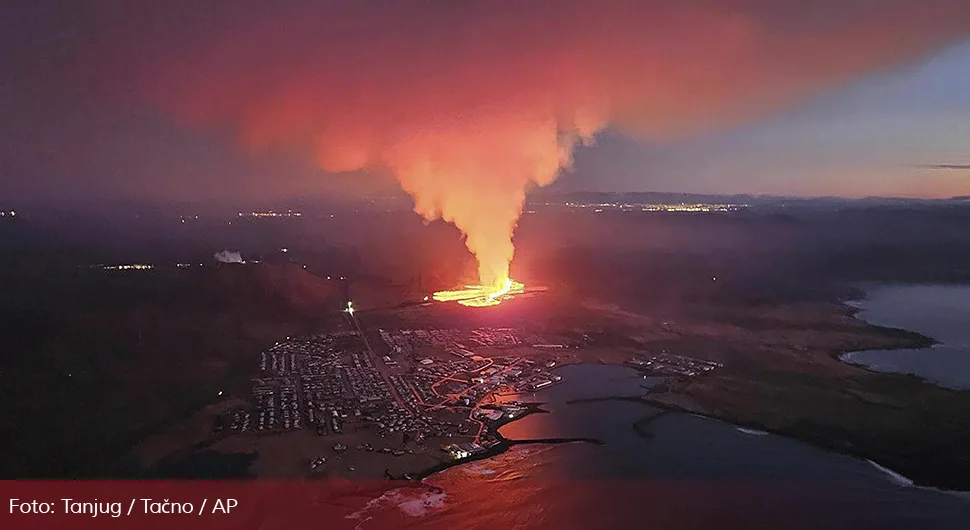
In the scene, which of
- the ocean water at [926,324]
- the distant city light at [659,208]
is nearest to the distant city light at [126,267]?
the ocean water at [926,324]

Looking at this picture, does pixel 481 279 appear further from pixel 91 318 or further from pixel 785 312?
pixel 91 318

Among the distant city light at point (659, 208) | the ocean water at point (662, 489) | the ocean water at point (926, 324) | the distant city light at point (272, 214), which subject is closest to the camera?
the ocean water at point (662, 489)

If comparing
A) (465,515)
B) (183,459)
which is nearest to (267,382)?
(183,459)

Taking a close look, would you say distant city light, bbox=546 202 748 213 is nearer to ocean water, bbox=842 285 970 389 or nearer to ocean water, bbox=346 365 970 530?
ocean water, bbox=842 285 970 389

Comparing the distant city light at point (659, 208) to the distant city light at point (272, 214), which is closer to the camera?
the distant city light at point (272, 214)

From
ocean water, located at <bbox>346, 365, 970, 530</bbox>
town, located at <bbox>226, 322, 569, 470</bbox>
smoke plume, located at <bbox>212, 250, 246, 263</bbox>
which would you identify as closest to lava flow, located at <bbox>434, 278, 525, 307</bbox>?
town, located at <bbox>226, 322, 569, 470</bbox>

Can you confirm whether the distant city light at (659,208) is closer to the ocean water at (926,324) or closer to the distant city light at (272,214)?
the distant city light at (272,214)
